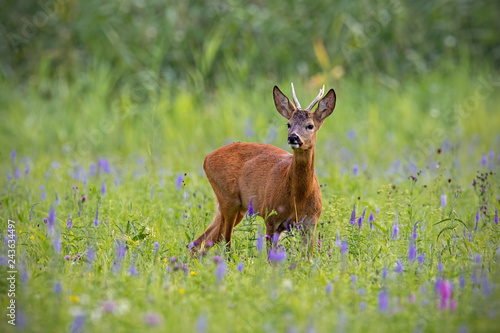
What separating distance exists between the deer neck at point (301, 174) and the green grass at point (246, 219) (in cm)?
26

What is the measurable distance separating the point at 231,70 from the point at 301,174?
20.3 feet

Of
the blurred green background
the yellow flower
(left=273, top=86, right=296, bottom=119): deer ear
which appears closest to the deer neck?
(left=273, top=86, right=296, bottom=119): deer ear

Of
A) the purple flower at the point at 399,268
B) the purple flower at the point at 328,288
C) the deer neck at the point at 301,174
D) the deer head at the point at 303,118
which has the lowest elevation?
the purple flower at the point at 328,288

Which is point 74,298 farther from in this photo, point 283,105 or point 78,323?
point 283,105

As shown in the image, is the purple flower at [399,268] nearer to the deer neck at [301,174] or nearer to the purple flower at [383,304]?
the purple flower at [383,304]

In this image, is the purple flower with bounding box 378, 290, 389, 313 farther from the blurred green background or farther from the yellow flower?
the blurred green background

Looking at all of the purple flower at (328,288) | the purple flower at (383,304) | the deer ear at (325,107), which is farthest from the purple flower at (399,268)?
the deer ear at (325,107)

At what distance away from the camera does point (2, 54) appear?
12.0 metres

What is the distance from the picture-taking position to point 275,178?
5.18 meters

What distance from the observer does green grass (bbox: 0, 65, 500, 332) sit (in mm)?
3322

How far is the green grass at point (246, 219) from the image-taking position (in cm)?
332

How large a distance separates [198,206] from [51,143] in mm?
4766

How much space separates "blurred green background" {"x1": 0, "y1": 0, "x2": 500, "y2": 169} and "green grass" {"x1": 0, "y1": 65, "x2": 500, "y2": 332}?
0.05 metres

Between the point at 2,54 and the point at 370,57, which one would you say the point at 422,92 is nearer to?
the point at 370,57
